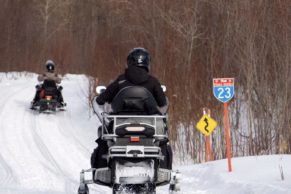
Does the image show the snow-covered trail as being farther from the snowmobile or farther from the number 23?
the number 23

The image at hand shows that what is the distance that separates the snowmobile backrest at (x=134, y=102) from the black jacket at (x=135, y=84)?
0.17 meters

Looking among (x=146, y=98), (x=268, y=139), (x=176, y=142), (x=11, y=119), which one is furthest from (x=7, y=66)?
(x=146, y=98)

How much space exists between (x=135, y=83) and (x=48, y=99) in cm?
1172

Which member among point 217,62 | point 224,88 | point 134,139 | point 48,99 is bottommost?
point 134,139

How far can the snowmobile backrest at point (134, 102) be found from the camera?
→ 6.19 meters

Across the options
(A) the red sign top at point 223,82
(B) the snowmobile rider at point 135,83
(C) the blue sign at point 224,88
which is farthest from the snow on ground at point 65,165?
(B) the snowmobile rider at point 135,83

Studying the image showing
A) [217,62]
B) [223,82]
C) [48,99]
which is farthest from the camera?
[48,99]

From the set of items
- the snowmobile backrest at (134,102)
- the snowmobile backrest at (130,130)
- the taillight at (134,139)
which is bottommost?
the taillight at (134,139)

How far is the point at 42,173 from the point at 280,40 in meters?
5.27

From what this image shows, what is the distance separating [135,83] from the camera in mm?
6355

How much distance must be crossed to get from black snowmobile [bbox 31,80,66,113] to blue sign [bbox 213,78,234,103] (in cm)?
897

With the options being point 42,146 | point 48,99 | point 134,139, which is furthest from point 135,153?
point 48,99

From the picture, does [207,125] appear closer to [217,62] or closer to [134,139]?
[217,62]

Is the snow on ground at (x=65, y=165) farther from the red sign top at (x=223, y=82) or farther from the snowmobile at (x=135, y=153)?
the snowmobile at (x=135, y=153)
